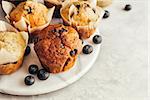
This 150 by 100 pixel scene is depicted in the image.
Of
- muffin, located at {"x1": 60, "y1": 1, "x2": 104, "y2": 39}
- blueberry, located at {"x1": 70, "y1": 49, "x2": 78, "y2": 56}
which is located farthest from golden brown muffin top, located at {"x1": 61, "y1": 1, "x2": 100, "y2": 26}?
blueberry, located at {"x1": 70, "y1": 49, "x2": 78, "y2": 56}

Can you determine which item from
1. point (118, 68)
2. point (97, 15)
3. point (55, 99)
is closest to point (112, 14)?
point (97, 15)

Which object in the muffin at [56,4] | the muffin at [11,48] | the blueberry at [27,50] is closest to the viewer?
the muffin at [11,48]

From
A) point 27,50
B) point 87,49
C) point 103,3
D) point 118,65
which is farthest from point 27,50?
point 103,3

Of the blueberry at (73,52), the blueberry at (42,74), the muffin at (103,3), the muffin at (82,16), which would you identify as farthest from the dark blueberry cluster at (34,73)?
the muffin at (103,3)

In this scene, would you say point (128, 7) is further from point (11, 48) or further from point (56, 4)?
point (11, 48)

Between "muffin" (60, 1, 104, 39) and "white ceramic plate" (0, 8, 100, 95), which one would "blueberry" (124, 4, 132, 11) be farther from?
"white ceramic plate" (0, 8, 100, 95)

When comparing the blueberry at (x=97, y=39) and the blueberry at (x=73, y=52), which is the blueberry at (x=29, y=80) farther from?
the blueberry at (x=97, y=39)
